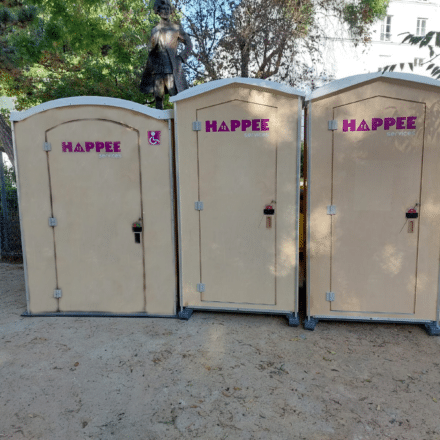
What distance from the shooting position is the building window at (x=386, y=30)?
20984 mm

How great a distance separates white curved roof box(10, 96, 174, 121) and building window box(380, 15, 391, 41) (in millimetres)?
21792

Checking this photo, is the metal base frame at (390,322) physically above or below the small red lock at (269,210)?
below

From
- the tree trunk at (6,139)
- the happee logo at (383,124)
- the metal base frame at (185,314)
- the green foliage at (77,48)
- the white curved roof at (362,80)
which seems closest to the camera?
the white curved roof at (362,80)

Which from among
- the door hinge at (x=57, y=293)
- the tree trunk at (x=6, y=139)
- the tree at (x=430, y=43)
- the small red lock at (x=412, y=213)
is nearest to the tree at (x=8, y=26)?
the tree trunk at (x=6, y=139)

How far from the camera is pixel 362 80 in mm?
3619

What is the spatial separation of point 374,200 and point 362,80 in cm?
123

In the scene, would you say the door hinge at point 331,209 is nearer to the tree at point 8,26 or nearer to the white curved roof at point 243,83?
the white curved roof at point 243,83

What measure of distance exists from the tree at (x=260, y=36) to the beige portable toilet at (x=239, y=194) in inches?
242

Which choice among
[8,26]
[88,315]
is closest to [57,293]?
[88,315]

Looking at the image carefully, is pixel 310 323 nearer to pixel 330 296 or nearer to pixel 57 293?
pixel 330 296

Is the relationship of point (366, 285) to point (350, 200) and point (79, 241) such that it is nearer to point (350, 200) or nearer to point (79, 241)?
point (350, 200)

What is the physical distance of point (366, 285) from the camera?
13.0 feet

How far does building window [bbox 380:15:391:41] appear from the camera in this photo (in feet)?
68.8

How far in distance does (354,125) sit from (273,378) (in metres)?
2.60
